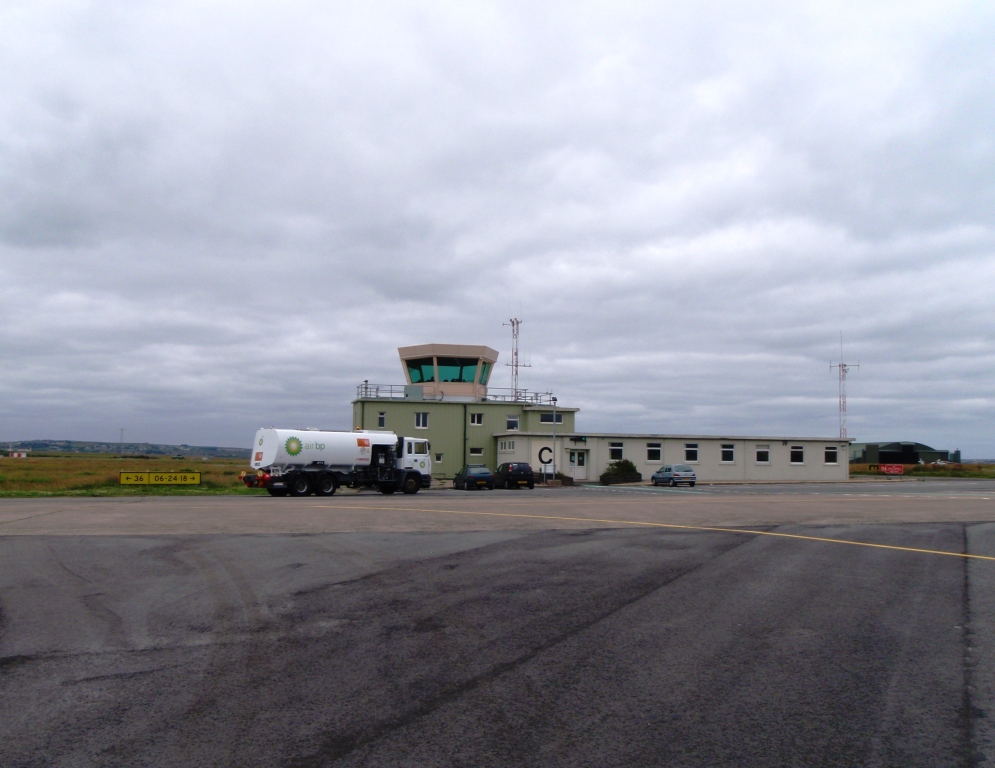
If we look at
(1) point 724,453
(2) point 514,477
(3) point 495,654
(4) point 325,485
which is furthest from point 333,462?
(3) point 495,654

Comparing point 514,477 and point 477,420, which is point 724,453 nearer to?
point 477,420

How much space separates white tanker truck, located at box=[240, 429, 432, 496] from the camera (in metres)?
35.7

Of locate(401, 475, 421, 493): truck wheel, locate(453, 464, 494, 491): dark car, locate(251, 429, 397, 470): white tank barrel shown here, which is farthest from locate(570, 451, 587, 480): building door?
locate(251, 429, 397, 470): white tank barrel

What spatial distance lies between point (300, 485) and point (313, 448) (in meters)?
1.83

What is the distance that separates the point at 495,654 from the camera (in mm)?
6961

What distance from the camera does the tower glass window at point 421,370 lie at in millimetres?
58312

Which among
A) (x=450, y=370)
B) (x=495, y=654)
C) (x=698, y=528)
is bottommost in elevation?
(x=495, y=654)

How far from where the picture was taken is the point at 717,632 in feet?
25.6

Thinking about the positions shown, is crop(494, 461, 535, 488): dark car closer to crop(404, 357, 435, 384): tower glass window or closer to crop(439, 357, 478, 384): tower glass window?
crop(439, 357, 478, 384): tower glass window

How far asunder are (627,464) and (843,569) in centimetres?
4229

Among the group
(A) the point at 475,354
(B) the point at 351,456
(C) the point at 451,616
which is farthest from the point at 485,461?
(C) the point at 451,616

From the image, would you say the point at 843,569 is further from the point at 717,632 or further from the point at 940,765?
the point at 940,765

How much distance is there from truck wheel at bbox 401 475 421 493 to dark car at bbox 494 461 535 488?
7.32 m

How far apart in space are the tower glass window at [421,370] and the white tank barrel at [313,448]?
63.4 feet
